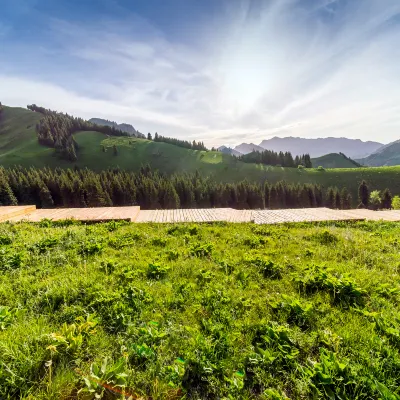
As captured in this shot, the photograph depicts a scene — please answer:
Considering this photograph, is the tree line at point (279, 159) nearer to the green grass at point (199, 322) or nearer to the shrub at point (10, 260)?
the green grass at point (199, 322)

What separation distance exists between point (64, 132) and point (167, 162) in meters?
75.2

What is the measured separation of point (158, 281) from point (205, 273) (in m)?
1.02

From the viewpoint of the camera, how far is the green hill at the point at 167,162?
113 meters

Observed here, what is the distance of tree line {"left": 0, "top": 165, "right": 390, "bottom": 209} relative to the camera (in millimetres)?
57406

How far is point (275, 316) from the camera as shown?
351 centimetres

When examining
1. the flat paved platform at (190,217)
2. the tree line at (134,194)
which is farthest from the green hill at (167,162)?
the flat paved platform at (190,217)

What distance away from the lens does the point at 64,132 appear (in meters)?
148

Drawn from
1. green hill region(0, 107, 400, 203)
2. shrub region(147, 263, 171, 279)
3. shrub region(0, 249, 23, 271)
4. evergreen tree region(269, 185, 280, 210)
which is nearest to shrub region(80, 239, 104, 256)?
shrub region(0, 249, 23, 271)

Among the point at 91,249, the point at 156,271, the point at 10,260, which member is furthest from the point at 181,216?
the point at 10,260

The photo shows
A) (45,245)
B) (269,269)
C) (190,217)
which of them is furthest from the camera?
(190,217)

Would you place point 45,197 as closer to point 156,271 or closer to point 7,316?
point 156,271

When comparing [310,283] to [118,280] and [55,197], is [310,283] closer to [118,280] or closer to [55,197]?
[118,280]

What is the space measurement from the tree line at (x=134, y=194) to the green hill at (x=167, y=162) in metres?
36.5

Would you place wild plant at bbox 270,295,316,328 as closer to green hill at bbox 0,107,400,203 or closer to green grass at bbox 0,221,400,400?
green grass at bbox 0,221,400,400
